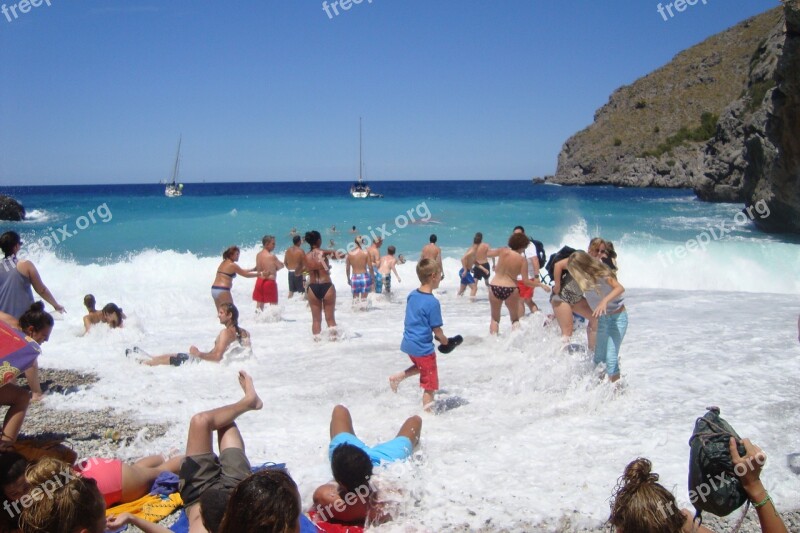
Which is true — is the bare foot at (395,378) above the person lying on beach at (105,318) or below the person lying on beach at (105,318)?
below

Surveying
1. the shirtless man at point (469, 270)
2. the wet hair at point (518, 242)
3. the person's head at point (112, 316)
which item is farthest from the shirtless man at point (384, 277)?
the person's head at point (112, 316)

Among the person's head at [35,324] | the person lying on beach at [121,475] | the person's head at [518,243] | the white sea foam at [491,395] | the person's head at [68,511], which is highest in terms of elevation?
the person's head at [518,243]

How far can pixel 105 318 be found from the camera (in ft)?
31.9

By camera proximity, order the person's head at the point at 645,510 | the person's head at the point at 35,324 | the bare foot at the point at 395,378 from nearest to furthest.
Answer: the person's head at the point at 645,510 → the person's head at the point at 35,324 → the bare foot at the point at 395,378

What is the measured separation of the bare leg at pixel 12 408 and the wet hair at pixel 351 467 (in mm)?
2714

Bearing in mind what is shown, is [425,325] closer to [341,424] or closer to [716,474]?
[341,424]

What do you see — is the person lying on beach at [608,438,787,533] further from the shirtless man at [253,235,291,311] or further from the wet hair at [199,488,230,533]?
the shirtless man at [253,235,291,311]

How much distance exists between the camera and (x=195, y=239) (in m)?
32.2

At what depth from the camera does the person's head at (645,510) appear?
2.24 metres

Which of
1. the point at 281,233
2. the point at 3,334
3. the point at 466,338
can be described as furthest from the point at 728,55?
the point at 3,334

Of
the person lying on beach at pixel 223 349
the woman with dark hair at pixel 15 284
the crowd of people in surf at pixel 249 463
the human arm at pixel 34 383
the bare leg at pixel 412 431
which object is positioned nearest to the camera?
the crowd of people in surf at pixel 249 463

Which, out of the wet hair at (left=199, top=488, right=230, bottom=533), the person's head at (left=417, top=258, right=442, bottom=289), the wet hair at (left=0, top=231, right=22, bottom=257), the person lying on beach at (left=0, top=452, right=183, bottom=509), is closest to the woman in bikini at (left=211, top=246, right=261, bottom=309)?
the wet hair at (left=0, top=231, right=22, bottom=257)

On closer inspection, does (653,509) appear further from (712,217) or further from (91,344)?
(712,217)

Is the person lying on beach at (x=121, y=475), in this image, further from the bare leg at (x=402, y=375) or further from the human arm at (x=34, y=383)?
the human arm at (x=34, y=383)
